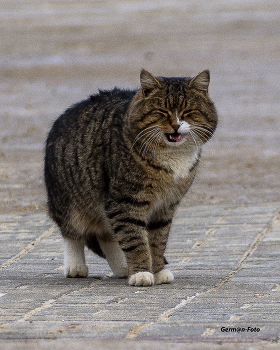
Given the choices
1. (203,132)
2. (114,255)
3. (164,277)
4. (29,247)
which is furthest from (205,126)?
(29,247)

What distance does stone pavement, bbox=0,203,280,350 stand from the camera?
3744 mm

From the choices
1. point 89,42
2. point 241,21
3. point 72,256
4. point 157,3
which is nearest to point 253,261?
point 72,256

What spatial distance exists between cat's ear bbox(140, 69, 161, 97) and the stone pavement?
142 centimetres

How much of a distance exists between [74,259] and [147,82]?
150cm

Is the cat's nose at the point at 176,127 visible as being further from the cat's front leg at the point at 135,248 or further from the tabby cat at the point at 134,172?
the cat's front leg at the point at 135,248

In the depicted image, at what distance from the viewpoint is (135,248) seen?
546 cm

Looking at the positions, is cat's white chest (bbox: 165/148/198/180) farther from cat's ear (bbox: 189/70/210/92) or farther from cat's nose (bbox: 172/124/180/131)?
cat's ear (bbox: 189/70/210/92)

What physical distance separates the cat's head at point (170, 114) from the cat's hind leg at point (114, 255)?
921 mm

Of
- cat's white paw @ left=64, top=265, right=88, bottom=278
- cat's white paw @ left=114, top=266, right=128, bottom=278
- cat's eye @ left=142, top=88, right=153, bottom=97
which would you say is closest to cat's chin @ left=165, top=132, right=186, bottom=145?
cat's eye @ left=142, top=88, right=153, bottom=97

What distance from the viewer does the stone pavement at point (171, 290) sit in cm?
374

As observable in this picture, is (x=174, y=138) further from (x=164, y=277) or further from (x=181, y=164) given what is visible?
(x=164, y=277)

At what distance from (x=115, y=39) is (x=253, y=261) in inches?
769

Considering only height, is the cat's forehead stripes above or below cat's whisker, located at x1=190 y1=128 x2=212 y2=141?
above

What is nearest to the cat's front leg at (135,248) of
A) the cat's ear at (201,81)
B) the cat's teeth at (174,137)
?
the cat's teeth at (174,137)
